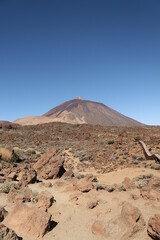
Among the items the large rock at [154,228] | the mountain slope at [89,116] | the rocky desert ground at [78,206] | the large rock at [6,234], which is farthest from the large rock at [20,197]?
the mountain slope at [89,116]

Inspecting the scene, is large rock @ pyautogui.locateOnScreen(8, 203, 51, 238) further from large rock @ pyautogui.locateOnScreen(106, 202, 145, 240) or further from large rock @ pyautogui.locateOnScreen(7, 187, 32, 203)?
large rock @ pyautogui.locateOnScreen(7, 187, 32, 203)

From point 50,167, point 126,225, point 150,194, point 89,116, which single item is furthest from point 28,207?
point 89,116

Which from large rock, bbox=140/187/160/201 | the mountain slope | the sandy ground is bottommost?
the sandy ground

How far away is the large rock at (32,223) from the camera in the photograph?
473 centimetres

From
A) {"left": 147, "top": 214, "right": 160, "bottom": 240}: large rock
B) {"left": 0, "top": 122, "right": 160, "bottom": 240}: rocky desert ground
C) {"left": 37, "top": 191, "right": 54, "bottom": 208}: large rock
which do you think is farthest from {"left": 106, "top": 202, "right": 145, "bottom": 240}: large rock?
{"left": 37, "top": 191, "right": 54, "bottom": 208}: large rock

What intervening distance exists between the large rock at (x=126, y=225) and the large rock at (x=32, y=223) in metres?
1.38

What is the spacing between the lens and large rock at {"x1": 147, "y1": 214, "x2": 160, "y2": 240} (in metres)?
4.11

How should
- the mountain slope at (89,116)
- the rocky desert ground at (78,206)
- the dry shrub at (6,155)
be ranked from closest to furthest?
the rocky desert ground at (78,206)
the dry shrub at (6,155)
the mountain slope at (89,116)

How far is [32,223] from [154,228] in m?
2.58

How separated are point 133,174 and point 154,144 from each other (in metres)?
5.82

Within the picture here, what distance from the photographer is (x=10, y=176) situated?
8977 millimetres

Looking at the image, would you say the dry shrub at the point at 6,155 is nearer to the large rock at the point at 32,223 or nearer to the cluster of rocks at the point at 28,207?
the cluster of rocks at the point at 28,207

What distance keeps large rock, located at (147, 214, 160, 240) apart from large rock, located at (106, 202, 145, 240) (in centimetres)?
31

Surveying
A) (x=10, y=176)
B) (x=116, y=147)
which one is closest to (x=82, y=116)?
(x=116, y=147)
